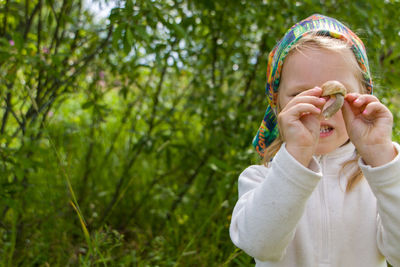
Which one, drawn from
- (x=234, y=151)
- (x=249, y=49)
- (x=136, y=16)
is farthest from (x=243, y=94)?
(x=136, y=16)

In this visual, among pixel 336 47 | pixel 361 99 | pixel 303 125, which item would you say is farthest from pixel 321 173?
pixel 336 47

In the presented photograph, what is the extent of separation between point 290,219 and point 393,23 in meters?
1.58

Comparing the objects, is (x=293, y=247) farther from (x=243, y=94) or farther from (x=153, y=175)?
(x=153, y=175)

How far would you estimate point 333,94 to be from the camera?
1052 millimetres

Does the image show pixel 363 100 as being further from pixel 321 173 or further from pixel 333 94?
pixel 321 173

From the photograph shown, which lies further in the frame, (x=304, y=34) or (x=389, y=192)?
(x=304, y=34)

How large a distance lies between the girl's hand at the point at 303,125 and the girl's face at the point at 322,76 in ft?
0.34

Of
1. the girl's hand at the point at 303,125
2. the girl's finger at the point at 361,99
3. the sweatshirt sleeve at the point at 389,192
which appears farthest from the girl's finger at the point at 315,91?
the sweatshirt sleeve at the point at 389,192

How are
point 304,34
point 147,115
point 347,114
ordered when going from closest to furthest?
1. point 347,114
2. point 304,34
3. point 147,115

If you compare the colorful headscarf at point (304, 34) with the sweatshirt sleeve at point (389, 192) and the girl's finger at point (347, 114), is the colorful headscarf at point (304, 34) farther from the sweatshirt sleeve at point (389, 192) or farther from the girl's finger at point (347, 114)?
the sweatshirt sleeve at point (389, 192)

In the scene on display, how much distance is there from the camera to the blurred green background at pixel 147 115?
1891 millimetres

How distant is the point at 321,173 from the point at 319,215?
0.69 feet

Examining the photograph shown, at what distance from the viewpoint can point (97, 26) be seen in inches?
93.0

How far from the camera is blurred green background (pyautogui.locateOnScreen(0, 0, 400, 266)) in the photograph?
189 centimetres
